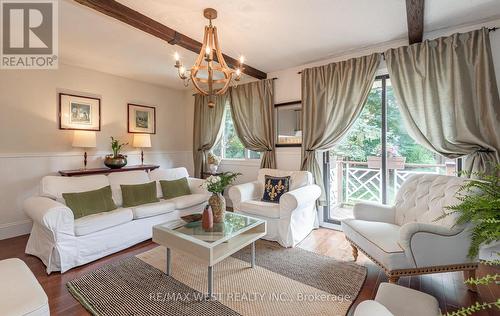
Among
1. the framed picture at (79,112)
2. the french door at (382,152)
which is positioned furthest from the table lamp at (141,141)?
the french door at (382,152)

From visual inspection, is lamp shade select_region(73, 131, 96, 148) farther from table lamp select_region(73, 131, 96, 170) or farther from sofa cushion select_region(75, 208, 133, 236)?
sofa cushion select_region(75, 208, 133, 236)

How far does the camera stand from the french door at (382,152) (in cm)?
303

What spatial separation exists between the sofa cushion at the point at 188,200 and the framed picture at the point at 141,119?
186cm

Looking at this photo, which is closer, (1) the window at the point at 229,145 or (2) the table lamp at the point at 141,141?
(2) the table lamp at the point at 141,141

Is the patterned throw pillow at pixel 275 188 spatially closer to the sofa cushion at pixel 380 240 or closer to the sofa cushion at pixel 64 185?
the sofa cushion at pixel 380 240

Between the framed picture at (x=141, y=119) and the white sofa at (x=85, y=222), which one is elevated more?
the framed picture at (x=141, y=119)

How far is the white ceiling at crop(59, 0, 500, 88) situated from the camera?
216cm

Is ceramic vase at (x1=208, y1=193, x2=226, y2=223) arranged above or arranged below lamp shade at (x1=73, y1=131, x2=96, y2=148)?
below

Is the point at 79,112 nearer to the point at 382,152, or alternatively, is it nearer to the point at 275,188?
the point at 275,188

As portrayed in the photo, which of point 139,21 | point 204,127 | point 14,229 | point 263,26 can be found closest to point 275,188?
point 263,26

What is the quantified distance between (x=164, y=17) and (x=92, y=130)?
2482 millimetres

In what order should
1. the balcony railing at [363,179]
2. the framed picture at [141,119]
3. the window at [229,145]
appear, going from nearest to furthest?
the balcony railing at [363,179], the framed picture at [141,119], the window at [229,145]

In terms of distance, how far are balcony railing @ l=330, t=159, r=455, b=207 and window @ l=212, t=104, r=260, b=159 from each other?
1.55 m

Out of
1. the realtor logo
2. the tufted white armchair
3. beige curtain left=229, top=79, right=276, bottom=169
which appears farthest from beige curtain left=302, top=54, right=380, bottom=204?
the realtor logo
